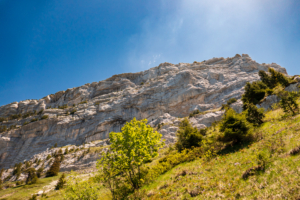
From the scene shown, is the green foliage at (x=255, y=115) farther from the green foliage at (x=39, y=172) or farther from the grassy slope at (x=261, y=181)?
the green foliage at (x=39, y=172)

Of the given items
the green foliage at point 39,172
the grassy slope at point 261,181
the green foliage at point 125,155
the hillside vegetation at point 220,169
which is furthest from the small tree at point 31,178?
the grassy slope at point 261,181

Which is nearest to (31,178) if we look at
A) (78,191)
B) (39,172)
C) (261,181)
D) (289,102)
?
(39,172)

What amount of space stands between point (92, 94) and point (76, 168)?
2915 inches

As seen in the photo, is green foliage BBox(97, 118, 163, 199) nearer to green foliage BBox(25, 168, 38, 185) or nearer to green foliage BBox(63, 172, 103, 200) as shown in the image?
green foliage BBox(63, 172, 103, 200)

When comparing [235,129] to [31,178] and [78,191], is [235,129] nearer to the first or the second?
[78,191]

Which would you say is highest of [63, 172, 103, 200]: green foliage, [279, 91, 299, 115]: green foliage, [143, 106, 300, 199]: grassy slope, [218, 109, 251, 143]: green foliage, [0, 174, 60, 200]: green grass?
[279, 91, 299, 115]: green foliage

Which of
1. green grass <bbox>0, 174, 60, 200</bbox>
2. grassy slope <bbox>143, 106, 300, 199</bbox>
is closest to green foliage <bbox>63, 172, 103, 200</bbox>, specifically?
grassy slope <bbox>143, 106, 300, 199</bbox>

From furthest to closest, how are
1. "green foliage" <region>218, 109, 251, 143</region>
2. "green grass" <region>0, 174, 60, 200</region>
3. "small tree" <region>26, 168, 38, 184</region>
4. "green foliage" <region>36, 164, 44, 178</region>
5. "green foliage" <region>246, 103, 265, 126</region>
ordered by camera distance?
"green foliage" <region>36, 164, 44, 178</region> → "small tree" <region>26, 168, 38, 184</region> → "green grass" <region>0, 174, 60, 200</region> → "green foliage" <region>246, 103, 265, 126</region> → "green foliage" <region>218, 109, 251, 143</region>

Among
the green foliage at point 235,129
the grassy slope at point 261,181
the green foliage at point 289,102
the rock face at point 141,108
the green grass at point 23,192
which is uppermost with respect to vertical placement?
the rock face at point 141,108

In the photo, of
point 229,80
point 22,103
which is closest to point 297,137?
point 229,80

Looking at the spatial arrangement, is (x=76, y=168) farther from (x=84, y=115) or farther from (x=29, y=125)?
(x=29, y=125)

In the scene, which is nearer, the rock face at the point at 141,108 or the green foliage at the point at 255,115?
the green foliage at the point at 255,115

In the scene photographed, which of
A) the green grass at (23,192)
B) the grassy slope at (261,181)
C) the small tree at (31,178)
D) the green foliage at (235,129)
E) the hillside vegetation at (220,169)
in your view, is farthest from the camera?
the small tree at (31,178)

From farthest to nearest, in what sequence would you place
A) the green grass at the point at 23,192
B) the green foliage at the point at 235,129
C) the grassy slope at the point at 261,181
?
the green grass at the point at 23,192
the green foliage at the point at 235,129
the grassy slope at the point at 261,181
